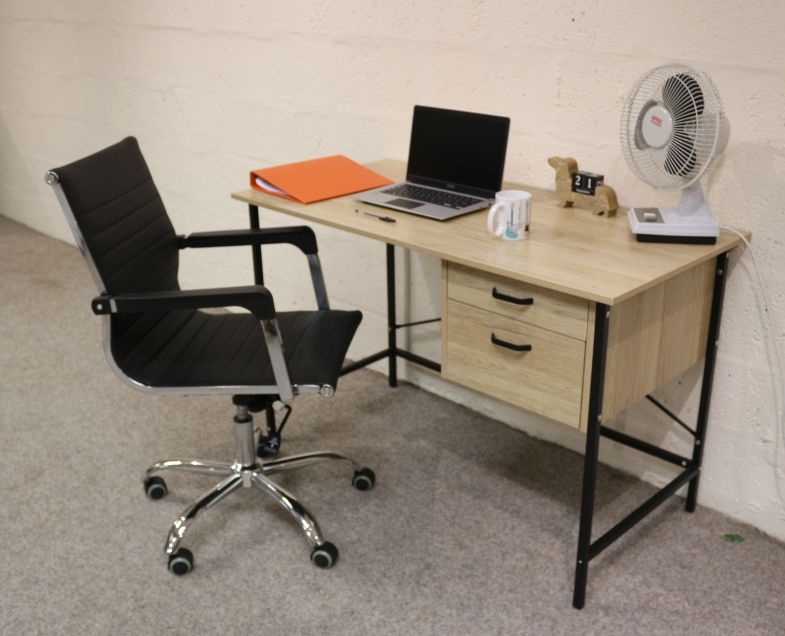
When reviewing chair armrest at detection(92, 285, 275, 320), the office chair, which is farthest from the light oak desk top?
chair armrest at detection(92, 285, 275, 320)

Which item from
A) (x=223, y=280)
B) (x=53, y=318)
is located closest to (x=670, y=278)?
(x=223, y=280)

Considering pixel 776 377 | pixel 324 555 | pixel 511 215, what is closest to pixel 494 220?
pixel 511 215

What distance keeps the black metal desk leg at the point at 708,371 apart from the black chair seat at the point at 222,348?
2.82ft

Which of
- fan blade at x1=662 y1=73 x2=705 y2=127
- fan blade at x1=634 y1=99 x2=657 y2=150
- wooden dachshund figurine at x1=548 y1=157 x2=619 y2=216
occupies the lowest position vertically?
wooden dachshund figurine at x1=548 y1=157 x2=619 y2=216

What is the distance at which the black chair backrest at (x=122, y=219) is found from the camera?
1.86 meters

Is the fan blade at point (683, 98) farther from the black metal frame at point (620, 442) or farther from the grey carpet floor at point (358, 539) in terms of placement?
the grey carpet floor at point (358, 539)

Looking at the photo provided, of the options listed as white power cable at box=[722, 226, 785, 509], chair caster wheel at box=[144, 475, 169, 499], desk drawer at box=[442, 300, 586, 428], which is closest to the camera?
desk drawer at box=[442, 300, 586, 428]

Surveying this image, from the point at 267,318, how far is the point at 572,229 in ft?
2.38

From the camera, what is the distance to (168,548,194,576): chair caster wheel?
6.77ft

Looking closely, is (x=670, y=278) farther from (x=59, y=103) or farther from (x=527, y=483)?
(x=59, y=103)

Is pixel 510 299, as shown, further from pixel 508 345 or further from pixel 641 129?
pixel 641 129

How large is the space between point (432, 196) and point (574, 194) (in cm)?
36

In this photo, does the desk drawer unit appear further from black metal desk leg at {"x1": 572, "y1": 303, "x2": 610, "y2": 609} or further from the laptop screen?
the laptop screen

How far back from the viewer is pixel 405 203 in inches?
86.0
